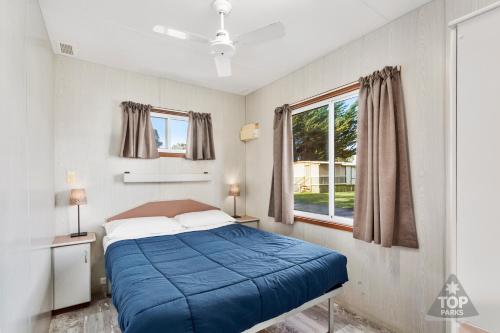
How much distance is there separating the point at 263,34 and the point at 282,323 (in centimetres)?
259

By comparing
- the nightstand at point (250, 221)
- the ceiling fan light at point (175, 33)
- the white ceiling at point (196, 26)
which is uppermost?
the white ceiling at point (196, 26)

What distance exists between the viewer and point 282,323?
2311 millimetres

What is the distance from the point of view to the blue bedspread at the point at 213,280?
1.35m

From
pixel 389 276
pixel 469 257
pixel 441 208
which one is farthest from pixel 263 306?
pixel 441 208

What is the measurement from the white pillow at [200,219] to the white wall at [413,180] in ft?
5.14

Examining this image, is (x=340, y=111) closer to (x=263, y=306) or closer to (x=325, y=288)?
(x=325, y=288)

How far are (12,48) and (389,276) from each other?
10.3ft

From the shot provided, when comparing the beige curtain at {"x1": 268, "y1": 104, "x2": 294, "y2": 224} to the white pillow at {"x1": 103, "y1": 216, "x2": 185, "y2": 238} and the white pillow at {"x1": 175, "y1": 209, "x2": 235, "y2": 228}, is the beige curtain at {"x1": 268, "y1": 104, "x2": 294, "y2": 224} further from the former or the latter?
the white pillow at {"x1": 103, "y1": 216, "x2": 185, "y2": 238}

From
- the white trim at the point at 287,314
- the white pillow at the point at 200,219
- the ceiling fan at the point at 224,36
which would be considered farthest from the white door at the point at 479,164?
the white pillow at the point at 200,219

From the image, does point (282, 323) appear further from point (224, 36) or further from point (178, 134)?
point (178, 134)

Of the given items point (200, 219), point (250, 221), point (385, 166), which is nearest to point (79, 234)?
point (200, 219)

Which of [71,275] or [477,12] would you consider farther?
[71,275]

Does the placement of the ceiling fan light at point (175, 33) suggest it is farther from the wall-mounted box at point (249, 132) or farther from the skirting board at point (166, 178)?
the wall-mounted box at point (249, 132)

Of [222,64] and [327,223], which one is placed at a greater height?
[222,64]
